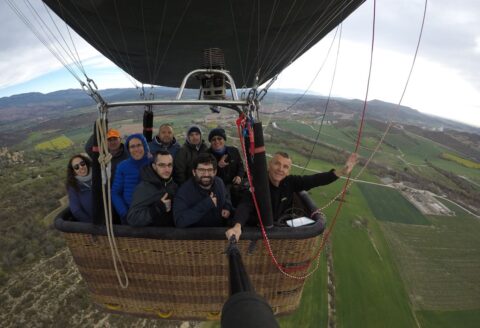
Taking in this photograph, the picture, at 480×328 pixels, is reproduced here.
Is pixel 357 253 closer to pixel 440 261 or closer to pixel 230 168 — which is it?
pixel 440 261

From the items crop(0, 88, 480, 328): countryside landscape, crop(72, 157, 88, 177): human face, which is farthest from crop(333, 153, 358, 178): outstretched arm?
crop(0, 88, 480, 328): countryside landscape

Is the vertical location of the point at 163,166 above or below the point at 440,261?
above

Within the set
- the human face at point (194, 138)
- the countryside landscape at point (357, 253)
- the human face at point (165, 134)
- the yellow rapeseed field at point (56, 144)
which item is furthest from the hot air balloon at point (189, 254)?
the yellow rapeseed field at point (56, 144)

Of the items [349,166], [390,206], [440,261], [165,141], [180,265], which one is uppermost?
[349,166]

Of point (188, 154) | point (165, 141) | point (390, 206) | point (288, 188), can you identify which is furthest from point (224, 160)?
point (390, 206)

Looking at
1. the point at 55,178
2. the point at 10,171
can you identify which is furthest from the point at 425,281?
the point at 10,171

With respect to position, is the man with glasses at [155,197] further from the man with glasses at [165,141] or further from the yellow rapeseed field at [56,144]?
the yellow rapeseed field at [56,144]

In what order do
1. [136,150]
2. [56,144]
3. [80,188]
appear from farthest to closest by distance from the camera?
[56,144] < [136,150] < [80,188]
